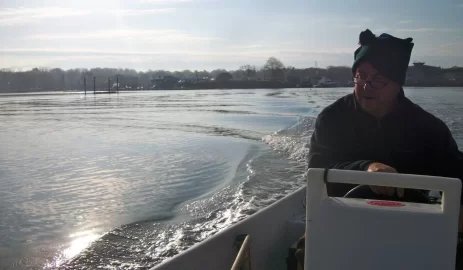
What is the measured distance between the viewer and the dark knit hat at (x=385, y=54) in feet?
8.13

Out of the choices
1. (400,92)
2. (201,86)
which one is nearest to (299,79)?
(201,86)

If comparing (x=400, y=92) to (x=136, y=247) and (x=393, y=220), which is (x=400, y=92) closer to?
(x=393, y=220)

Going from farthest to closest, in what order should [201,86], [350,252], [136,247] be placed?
[201,86]
[136,247]
[350,252]

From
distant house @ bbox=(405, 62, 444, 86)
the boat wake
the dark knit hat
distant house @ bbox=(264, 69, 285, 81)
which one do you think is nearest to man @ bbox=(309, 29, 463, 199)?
the dark knit hat

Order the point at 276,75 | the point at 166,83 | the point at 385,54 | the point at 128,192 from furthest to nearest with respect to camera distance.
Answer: the point at 276,75
the point at 166,83
the point at 128,192
the point at 385,54

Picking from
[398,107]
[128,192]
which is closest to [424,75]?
[128,192]

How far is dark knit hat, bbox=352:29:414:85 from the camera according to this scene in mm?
2477

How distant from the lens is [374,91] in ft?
8.26

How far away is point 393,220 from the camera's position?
1859 mm

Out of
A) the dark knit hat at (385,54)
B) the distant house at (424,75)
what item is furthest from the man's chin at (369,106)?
the distant house at (424,75)

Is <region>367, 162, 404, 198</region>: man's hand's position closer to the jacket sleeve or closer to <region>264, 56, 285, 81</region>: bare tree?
the jacket sleeve

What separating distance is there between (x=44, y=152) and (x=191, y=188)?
6.40 metres

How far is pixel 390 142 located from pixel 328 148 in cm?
35

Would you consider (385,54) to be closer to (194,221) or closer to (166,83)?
(194,221)
